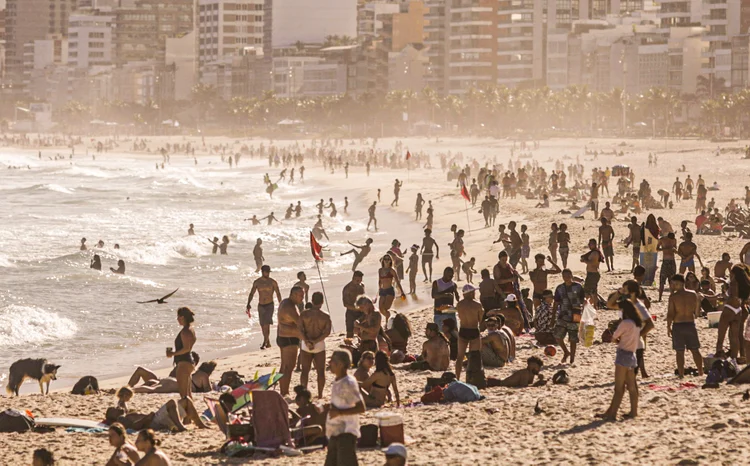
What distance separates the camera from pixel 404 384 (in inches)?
531

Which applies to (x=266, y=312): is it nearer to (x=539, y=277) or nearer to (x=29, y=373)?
(x=29, y=373)

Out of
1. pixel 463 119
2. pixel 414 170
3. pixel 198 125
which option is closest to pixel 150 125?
pixel 198 125

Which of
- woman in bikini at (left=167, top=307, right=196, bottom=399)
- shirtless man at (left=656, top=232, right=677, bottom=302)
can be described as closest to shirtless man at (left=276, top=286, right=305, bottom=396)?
woman in bikini at (left=167, top=307, right=196, bottom=399)

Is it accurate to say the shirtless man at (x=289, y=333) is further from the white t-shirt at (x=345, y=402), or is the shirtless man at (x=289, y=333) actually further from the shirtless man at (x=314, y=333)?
the white t-shirt at (x=345, y=402)

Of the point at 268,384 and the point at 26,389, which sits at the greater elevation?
the point at 268,384

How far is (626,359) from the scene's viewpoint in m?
10.7

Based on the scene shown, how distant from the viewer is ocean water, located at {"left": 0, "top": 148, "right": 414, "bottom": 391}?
65.9ft

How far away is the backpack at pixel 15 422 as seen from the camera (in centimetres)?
1177

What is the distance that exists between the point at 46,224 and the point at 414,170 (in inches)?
1131

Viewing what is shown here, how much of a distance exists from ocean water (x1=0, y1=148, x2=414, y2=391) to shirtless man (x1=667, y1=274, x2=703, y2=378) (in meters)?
8.07

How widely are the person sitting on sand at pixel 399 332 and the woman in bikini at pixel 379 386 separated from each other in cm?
283

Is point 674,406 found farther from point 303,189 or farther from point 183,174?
point 183,174

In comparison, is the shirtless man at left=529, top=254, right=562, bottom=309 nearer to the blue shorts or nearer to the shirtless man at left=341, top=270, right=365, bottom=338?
the shirtless man at left=341, top=270, right=365, bottom=338

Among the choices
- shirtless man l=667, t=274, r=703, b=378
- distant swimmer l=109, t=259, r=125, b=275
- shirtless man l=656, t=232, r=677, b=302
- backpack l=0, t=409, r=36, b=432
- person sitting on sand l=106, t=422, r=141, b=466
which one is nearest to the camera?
person sitting on sand l=106, t=422, r=141, b=466
